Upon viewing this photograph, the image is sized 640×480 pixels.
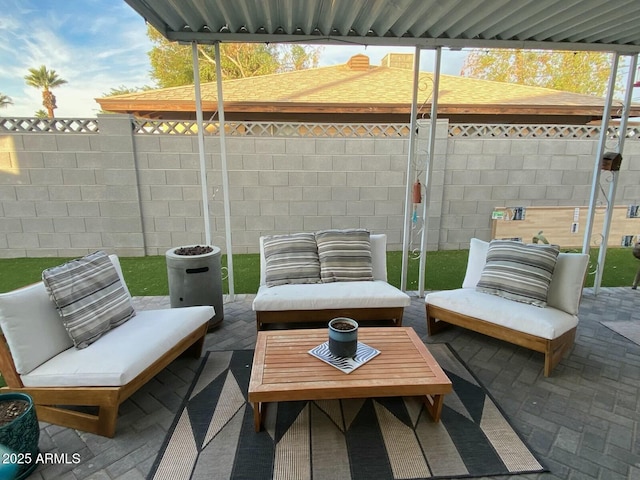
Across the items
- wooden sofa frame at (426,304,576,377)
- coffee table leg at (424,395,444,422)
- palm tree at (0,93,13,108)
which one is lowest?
coffee table leg at (424,395,444,422)

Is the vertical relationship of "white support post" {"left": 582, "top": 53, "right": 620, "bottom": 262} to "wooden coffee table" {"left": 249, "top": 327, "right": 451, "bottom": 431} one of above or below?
above

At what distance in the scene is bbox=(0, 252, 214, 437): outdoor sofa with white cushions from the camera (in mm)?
1931

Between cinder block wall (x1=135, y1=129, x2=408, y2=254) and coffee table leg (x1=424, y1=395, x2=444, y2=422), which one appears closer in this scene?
coffee table leg (x1=424, y1=395, x2=444, y2=422)

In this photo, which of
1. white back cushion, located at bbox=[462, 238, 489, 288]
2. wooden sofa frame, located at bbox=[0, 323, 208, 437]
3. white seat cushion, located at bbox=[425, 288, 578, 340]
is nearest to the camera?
wooden sofa frame, located at bbox=[0, 323, 208, 437]

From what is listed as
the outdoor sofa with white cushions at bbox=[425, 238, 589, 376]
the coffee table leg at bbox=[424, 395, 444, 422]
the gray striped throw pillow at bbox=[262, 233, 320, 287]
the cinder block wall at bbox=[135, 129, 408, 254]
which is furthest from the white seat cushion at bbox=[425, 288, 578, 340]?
the cinder block wall at bbox=[135, 129, 408, 254]

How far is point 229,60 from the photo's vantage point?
43.9 ft

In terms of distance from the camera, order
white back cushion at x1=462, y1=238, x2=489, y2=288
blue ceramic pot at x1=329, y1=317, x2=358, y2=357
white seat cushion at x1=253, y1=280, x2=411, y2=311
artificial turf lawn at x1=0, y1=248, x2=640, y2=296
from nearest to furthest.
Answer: blue ceramic pot at x1=329, y1=317, x2=358, y2=357, white seat cushion at x1=253, y1=280, x2=411, y2=311, white back cushion at x1=462, y1=238, x2=489, y2=288, artificial turf lawn at x1=0, y1=248, x2=640, y2=296

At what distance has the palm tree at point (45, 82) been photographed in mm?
15820

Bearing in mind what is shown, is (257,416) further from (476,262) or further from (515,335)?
(476,262)

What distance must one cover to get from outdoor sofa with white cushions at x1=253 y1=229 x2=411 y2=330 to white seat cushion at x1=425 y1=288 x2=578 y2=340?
392mm

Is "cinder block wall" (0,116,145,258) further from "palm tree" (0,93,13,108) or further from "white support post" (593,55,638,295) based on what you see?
"palm tree" (0,93,13,108)

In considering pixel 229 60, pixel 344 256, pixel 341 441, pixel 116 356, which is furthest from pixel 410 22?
pixel 229 60

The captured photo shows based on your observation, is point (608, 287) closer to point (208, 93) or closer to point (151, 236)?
point (151, 236)

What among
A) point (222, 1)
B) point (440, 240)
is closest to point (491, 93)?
point (440, 240)
